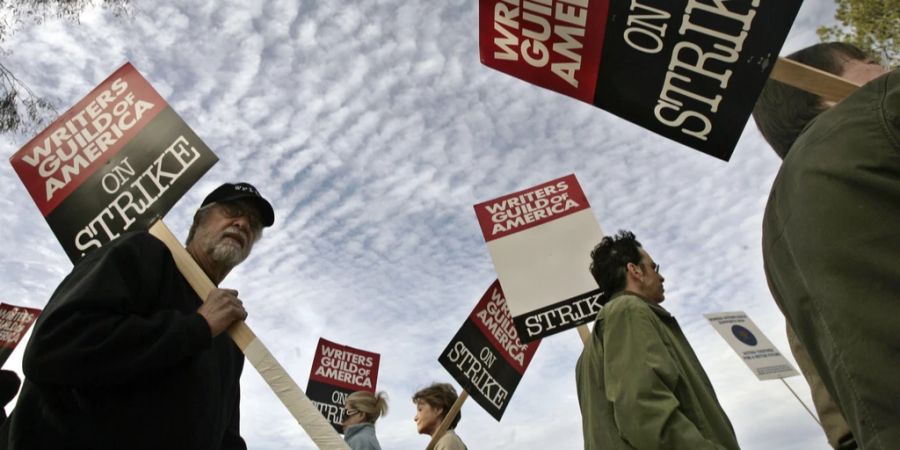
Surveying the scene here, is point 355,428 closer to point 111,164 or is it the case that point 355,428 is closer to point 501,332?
point 501,332

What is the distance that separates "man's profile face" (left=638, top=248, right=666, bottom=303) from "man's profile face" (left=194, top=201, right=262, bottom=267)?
2.09 meters

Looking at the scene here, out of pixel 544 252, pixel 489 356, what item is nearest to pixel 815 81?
pixel 544 252

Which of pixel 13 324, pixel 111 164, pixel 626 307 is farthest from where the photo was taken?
pixel 13 324

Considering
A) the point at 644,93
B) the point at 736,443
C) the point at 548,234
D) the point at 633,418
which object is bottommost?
the point at 548,234

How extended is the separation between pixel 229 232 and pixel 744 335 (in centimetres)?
663

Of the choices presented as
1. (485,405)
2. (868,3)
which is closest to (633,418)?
(485,405)

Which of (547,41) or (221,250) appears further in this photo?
(221,250)

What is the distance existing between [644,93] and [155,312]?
1.88 m

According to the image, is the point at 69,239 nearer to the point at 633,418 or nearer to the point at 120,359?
the point at 120,359

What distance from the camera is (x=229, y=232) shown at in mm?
2678

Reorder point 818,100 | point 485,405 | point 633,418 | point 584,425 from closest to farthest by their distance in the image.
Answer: point 818,100 → point 633,418 → point 584,425 → point 485,405

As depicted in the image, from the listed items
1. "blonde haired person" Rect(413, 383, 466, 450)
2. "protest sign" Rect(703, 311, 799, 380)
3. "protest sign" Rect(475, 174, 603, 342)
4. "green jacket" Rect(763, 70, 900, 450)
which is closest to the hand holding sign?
"green jacket" Rect(763, 70, 900, 450)

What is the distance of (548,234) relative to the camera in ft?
16.4

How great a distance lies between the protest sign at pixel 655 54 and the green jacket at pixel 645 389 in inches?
33.3
